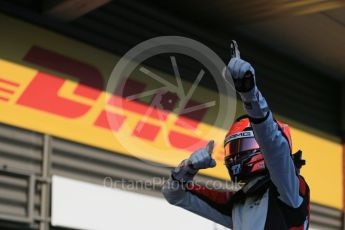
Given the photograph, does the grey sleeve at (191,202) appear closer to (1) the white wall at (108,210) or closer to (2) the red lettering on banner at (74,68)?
(1) the white wall at (108,210)

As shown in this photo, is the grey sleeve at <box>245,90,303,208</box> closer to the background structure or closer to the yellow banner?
the background structure

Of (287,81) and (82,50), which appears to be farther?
(287,81)

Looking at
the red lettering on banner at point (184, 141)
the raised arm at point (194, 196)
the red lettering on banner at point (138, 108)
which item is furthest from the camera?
the red lettering on banner at point (184, 141)

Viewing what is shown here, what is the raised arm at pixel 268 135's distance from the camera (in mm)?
3725

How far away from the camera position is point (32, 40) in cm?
781

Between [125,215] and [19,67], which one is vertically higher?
[19,67]

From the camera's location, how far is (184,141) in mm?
9141

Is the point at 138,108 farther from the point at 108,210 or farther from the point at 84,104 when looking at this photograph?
the point at 108,210

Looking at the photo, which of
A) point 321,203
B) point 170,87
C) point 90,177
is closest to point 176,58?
point 170,87

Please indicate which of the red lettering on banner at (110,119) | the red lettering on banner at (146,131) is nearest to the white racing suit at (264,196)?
the red lettering on banner at (110,119)

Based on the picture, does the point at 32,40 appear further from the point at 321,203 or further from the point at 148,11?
the point at 321,203

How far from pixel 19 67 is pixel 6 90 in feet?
0.87

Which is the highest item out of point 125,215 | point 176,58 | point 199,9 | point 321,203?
point 199,9

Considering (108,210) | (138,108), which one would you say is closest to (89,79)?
(138,108)
